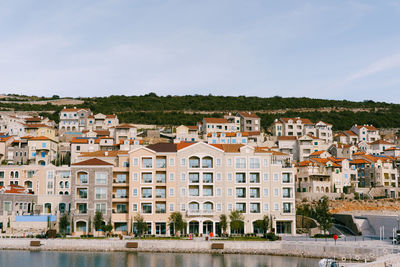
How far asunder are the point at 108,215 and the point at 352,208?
41.5 m

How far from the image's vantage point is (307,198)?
295 ft

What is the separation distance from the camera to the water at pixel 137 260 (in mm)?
50031

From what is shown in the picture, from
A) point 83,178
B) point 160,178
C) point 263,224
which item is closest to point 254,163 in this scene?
point 263,224

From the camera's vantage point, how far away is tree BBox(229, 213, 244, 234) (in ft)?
230

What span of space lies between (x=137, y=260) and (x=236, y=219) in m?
21.8

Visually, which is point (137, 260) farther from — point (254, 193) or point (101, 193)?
point (254, 193)

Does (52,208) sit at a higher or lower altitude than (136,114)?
lower

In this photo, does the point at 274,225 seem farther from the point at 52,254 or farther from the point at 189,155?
the point at 52,254

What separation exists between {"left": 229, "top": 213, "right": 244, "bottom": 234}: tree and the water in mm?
13459

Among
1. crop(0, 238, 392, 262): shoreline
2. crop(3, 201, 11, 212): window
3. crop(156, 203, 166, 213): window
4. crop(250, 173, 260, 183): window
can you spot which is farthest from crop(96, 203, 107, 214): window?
crop(250, 173, 260, 183): window

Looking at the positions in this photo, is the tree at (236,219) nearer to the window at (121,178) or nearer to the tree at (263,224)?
the tree at (263,224)

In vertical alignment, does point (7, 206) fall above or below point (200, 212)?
above

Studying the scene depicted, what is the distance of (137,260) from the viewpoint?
52.5 m

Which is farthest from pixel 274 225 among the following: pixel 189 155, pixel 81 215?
pixel 81 215
